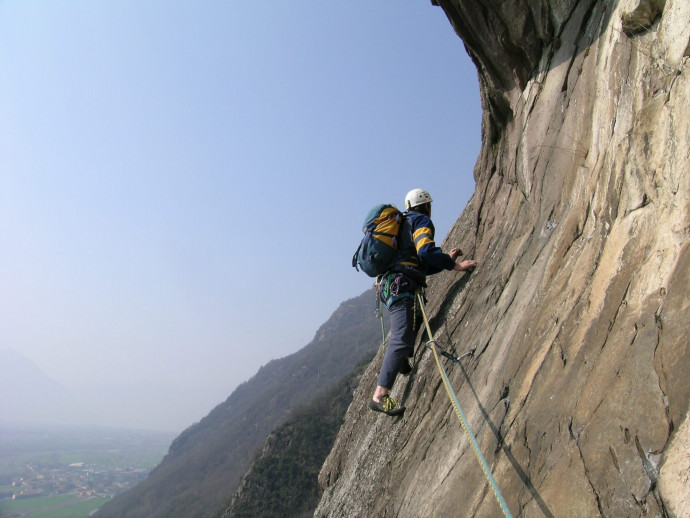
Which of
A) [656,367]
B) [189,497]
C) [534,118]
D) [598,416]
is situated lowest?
[189,497]

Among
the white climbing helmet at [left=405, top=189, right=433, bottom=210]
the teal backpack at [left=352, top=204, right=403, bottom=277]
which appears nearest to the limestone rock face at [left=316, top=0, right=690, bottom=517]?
the white climbing helmet at [left=405, top=189, right=433, bottom=210]

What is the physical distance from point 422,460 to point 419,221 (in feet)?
9.56

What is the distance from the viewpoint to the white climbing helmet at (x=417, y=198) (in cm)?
653

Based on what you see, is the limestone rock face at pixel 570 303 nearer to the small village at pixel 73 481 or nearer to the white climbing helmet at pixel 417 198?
the white climbing helmet at pixel 417 198

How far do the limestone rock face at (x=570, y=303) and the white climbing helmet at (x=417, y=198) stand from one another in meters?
1.07

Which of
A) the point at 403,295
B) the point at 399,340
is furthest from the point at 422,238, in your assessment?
the point at 399,340

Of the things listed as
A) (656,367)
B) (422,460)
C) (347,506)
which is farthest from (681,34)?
(347,506)

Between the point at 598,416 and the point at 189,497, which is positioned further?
the point at 189,497

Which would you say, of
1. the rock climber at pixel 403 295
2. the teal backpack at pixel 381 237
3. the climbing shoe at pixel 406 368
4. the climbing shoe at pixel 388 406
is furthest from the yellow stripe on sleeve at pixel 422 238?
the climbing shoe at pixel 388 406

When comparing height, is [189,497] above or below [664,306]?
below

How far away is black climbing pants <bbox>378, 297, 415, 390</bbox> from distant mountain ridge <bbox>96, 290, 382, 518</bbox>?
256ft

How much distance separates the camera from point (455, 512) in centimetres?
390

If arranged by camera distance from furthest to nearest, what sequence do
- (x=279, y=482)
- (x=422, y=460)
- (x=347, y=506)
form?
(x=279, y=482) → (x=347, y=506) → (x=422, y=460)

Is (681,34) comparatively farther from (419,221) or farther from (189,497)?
(189,497)
